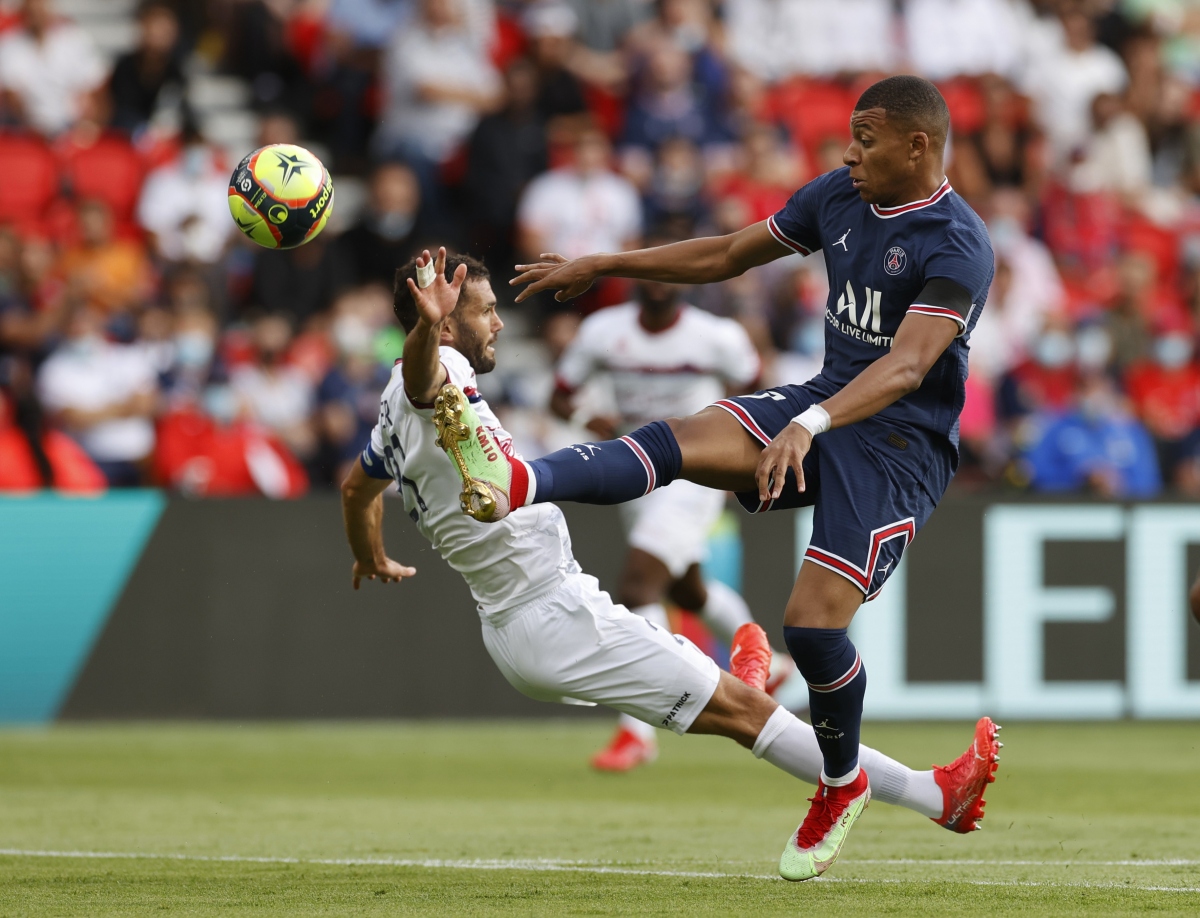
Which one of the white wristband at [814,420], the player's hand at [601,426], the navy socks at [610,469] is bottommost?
the player's hand at [601,426]

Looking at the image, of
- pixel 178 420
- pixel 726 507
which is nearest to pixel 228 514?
pixel 178 420

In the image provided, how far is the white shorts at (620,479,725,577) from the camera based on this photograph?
10586 millimetres

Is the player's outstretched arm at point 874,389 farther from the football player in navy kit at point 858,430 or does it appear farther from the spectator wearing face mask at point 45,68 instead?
the spectator wearing face mask at point 45,68

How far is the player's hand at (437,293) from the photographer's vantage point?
594cm

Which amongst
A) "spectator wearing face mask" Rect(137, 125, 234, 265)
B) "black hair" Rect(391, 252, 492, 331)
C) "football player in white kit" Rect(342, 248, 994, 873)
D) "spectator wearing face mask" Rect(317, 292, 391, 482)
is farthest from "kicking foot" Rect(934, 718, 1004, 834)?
"spectator wearing face mask" Rect(137, 125, 234, 265)

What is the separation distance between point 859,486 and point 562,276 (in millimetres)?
1373

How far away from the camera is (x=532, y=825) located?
8328 millimetres

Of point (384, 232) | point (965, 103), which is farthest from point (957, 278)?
point (965, 103)

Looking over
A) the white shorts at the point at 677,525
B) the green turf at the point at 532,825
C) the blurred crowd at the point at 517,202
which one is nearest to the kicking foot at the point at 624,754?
the green turf at the point at 532,825

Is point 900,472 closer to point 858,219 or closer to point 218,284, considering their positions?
point 858,219

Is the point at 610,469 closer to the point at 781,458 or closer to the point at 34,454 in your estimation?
the point at 781,458

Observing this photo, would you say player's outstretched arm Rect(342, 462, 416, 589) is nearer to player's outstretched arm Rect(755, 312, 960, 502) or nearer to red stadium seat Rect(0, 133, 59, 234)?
player's outstretched arm Rect(755, 312, 960, 502)

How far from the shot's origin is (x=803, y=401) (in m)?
6.63

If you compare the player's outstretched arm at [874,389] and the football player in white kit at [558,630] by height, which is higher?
the player's outstretched arm at [874,389]
